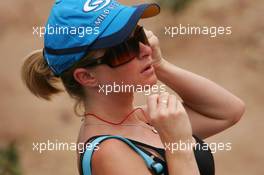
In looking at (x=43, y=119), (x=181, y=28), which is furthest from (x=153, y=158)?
(x=181, y=28)

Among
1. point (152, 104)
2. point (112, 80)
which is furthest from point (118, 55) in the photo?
point (152, 104)

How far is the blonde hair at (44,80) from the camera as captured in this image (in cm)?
179

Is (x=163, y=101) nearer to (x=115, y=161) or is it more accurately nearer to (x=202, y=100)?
(x=115, y=161)

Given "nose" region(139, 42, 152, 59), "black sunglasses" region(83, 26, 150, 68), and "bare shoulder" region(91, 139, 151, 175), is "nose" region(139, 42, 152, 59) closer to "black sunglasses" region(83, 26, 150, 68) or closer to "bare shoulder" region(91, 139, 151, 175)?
"black sunglasses" region(83, 26, 150, 68)

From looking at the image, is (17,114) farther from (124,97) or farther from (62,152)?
(124,97)

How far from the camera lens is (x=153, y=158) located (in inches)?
65.6

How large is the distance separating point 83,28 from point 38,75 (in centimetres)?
23

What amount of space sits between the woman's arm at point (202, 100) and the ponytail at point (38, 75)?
31 centimetres

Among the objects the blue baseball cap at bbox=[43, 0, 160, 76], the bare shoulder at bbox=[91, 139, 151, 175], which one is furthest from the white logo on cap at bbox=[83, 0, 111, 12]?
the bare shoulder at bbox=[91, 139, 151, 175]

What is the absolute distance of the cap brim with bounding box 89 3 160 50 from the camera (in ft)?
5.52

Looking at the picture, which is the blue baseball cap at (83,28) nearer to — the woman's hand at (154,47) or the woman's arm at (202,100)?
the woman's hand at (154,47)

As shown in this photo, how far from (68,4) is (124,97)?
267mm

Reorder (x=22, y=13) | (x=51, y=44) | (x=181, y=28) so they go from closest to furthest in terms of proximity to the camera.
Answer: (x=51, y=44)
(x=181, y=28)
(x=22, y=13)

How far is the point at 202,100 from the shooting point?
2.04 metres
